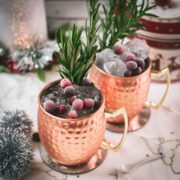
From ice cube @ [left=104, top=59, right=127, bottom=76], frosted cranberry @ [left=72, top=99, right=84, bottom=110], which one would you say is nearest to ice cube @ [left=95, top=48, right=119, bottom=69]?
ice cube @ [left=104, top=59, right=127, bottom=76]

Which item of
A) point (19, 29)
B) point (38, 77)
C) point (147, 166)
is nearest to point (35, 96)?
point (38, 77)

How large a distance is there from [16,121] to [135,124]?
23 centimetres

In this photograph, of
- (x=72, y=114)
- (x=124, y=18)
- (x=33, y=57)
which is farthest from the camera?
(x=33, y=57)

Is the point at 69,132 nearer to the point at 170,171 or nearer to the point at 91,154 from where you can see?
the point at 91,154

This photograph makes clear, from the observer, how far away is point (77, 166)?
0.63 m

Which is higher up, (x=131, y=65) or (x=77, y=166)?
(x=131, y=65)

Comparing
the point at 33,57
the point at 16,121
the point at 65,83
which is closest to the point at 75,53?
the point at 65,83

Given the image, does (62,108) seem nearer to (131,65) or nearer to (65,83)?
(65,83)

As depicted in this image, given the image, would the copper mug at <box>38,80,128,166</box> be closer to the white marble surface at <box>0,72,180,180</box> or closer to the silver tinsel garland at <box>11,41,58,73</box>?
the white marble surface at <box>0,72,180,180</box>

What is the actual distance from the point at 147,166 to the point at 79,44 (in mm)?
236

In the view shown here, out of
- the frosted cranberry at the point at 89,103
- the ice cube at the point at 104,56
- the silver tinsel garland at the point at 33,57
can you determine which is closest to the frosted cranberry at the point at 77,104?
the frosted cranberry at the point at 89,103

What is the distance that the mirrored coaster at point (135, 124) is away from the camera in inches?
27.7

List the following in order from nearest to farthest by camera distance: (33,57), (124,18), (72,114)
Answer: (72,114)
(124,18)
(33,57)

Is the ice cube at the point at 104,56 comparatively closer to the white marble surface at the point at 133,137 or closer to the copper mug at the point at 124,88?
the copper mug at the point at 124,88
